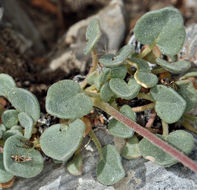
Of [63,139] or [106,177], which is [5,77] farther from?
[106,177]

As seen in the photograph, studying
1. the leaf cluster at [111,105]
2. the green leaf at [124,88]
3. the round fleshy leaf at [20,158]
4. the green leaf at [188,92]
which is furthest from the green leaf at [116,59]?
the round fleshy leaf at [20,158]

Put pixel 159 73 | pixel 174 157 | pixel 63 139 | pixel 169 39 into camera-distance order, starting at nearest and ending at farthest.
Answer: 1. pixel 174 157
2. pixel 63 139
3. pixel 169 39
4. pixel 159 73

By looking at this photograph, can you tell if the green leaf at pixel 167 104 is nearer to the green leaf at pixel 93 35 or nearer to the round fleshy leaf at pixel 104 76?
the round fleshy leaf at pixel 104 76

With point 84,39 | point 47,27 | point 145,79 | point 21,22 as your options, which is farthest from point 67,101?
point 47,27

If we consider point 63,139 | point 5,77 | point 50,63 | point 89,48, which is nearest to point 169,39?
point 89,48

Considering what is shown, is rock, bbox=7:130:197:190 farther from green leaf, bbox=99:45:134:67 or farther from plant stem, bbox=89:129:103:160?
green leaf, bbox=99:45:134:67

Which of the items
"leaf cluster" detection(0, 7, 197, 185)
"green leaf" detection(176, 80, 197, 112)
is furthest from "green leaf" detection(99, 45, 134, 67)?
"green leaf" detection(176, 80, 197, 112)


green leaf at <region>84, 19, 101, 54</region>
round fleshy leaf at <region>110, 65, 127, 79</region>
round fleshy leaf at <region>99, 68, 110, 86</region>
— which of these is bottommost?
round fleshy leaf at <region>110, 65, 127, 79</region>

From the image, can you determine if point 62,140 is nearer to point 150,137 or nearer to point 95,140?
point 95,140
